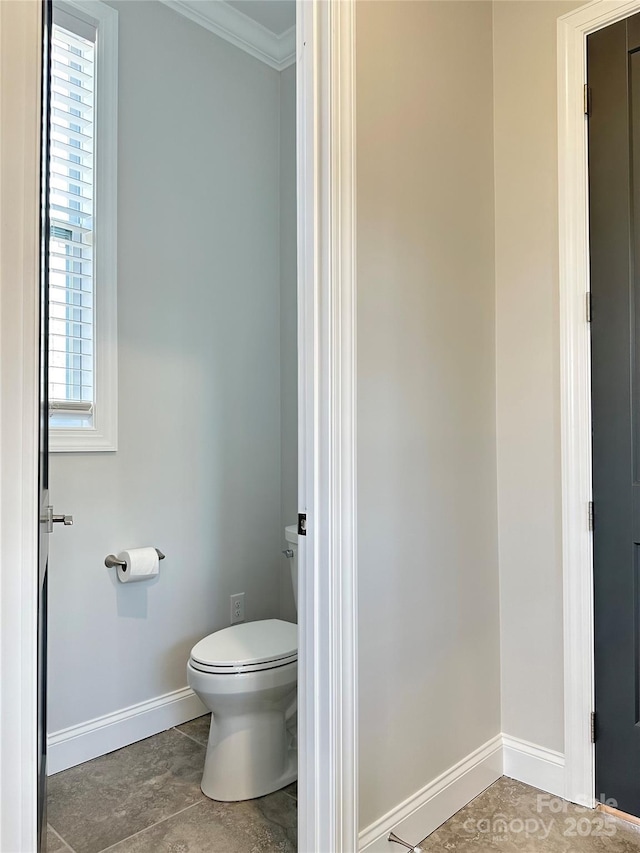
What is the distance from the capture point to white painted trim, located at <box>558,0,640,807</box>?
1819mm

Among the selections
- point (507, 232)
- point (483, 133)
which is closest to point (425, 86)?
point (483, 133)

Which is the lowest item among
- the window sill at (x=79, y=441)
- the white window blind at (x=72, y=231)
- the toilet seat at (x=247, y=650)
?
the toilet seat at (x=247, y=650)

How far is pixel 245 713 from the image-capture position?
190 cm

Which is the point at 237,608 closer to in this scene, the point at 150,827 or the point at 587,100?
the point at 150,827

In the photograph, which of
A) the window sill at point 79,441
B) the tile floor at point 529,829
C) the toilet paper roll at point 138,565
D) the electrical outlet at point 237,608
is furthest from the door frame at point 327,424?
the electrical outlet at point 237,608

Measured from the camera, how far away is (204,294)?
2.54 m

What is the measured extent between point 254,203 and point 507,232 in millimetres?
1226

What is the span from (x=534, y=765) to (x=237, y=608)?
1.29 meters

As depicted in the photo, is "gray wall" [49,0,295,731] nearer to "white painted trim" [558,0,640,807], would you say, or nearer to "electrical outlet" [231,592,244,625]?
"electrical outlet" [231,592,244,625]

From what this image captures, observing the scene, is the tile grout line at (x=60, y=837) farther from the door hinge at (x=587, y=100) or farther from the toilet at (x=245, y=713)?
the door hinge at (x=587, y=100)

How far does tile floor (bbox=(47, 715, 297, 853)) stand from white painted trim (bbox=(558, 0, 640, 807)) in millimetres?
900

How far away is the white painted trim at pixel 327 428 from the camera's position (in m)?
1.43

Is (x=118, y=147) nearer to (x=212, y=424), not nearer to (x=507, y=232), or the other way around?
(x=212, y=424)

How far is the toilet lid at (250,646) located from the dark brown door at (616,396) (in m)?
0.96
